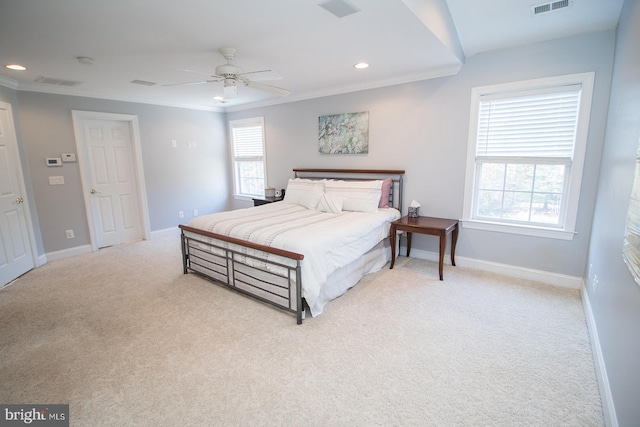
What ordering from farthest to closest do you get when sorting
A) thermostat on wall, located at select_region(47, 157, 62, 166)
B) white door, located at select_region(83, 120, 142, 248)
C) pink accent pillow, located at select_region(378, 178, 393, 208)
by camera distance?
white door, located at select_region(83, 120, 142, 248)
thermostat on wall, located at select_region(47, 157, 62, 166)
pink accent pillow, located at select_region(378, 178, 393, 208)

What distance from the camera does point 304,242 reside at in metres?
2.68

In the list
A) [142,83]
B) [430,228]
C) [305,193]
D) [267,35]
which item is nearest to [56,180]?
[142,83]

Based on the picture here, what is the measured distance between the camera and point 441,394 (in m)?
1.85

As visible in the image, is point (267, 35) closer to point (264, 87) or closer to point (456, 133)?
point (264, 87)

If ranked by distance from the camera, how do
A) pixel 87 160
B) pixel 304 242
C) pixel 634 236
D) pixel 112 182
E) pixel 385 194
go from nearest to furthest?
pixel 634 236, pixel 304 242, pixel 385 194, pixel 87 160, pixel 112 182

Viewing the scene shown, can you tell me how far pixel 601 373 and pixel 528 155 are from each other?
88.9 inches

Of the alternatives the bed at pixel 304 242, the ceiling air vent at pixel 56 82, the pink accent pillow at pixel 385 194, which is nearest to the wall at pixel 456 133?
the pink accent pillow at pixel 385 194

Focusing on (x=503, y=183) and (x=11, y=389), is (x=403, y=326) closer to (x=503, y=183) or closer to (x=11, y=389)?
(x=503, y=183)

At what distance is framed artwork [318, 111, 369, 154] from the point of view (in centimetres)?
445

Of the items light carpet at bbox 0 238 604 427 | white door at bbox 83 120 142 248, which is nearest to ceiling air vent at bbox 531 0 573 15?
light carpet at bbox 0 238 604 427

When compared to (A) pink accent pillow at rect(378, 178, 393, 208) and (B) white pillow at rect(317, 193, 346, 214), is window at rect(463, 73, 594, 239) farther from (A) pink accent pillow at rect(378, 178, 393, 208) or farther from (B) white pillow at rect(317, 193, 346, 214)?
(B) white pillow at rect(317, 193, 346, 214)

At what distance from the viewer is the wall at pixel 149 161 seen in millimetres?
4191

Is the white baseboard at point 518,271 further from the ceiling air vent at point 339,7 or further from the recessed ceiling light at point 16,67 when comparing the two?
the recessed ceiling light at point 16,67

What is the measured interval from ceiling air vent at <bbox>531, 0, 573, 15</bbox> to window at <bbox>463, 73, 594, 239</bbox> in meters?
0.73
